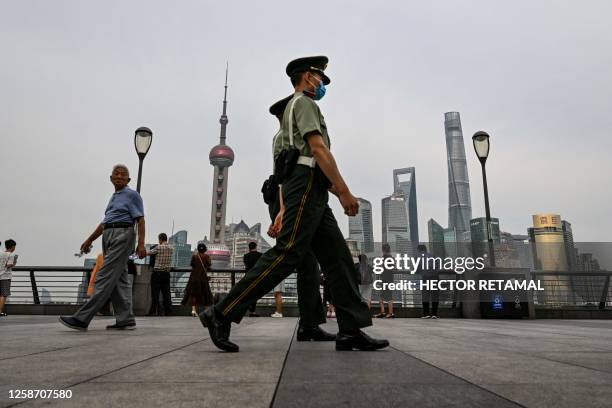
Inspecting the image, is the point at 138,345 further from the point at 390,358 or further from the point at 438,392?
the point at 438,392

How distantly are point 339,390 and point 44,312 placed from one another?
12139 millimetres

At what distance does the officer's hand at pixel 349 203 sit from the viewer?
2.83m

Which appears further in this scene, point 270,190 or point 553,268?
point 553,268

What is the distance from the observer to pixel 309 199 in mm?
2867

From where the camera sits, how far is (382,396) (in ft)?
4.78

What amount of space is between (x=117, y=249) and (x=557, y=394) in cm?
441

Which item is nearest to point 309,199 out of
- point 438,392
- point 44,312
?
point 438,392

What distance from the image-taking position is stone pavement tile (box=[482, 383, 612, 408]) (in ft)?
4.61

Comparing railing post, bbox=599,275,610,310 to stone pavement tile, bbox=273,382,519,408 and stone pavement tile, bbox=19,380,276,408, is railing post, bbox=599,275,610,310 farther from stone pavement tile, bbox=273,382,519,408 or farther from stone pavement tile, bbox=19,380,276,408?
stone pavement tile, bbox=19,380,276,408

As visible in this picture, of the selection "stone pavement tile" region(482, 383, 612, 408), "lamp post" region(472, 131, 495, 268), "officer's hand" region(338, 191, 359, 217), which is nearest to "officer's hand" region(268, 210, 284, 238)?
"officer's hand" region(338, 191, 359, 217)

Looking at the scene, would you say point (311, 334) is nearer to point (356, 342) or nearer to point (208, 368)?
point (356, 342)

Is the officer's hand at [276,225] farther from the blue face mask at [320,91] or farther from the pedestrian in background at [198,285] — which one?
the pedestrian in background at [198,285]

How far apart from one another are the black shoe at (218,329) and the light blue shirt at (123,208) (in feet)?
8.59

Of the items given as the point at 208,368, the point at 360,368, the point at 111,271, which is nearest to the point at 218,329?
the point at 208,368
